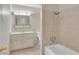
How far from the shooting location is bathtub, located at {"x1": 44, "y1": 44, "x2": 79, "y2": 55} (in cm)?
119

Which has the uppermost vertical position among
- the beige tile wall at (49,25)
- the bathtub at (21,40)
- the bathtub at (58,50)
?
the beige tile wall at (49,25)

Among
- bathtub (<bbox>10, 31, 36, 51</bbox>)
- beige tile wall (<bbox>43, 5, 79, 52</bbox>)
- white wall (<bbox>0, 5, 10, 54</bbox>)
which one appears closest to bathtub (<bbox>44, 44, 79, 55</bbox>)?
beige tile wall (<bbox>43, 5, 79, 52</bbox>)

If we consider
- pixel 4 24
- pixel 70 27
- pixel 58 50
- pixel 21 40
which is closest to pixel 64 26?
pixel 70 27

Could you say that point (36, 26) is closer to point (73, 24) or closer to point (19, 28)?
point (19, 28)

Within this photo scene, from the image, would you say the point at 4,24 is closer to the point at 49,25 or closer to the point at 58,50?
the point at 49,25

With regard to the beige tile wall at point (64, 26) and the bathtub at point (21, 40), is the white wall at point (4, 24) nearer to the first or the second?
the bathtub at point (21, 40)

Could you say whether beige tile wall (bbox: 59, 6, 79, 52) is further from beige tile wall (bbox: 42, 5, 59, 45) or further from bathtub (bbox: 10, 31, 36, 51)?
bathtub (bbox: 10, 31, 36, 51)

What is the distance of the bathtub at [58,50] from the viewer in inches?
46.7

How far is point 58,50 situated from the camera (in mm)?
1203

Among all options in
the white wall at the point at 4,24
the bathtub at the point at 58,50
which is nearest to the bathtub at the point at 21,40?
the white wall at the point at 4,24

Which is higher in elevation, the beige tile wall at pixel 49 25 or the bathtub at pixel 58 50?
the beige tile wall at pixel 49 25

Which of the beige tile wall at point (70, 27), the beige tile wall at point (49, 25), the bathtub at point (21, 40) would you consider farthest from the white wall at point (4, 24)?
the beige tile wall at point (70, 27)

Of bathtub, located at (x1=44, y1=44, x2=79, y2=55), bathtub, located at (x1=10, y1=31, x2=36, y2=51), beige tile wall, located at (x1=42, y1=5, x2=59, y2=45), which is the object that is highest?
beige tile wall, located at (x1=42, y1=5, x2=59, y2=45)

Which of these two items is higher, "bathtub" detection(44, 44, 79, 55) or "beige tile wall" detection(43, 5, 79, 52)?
"beige tile wall" detection(43, 5, 79, 52)
